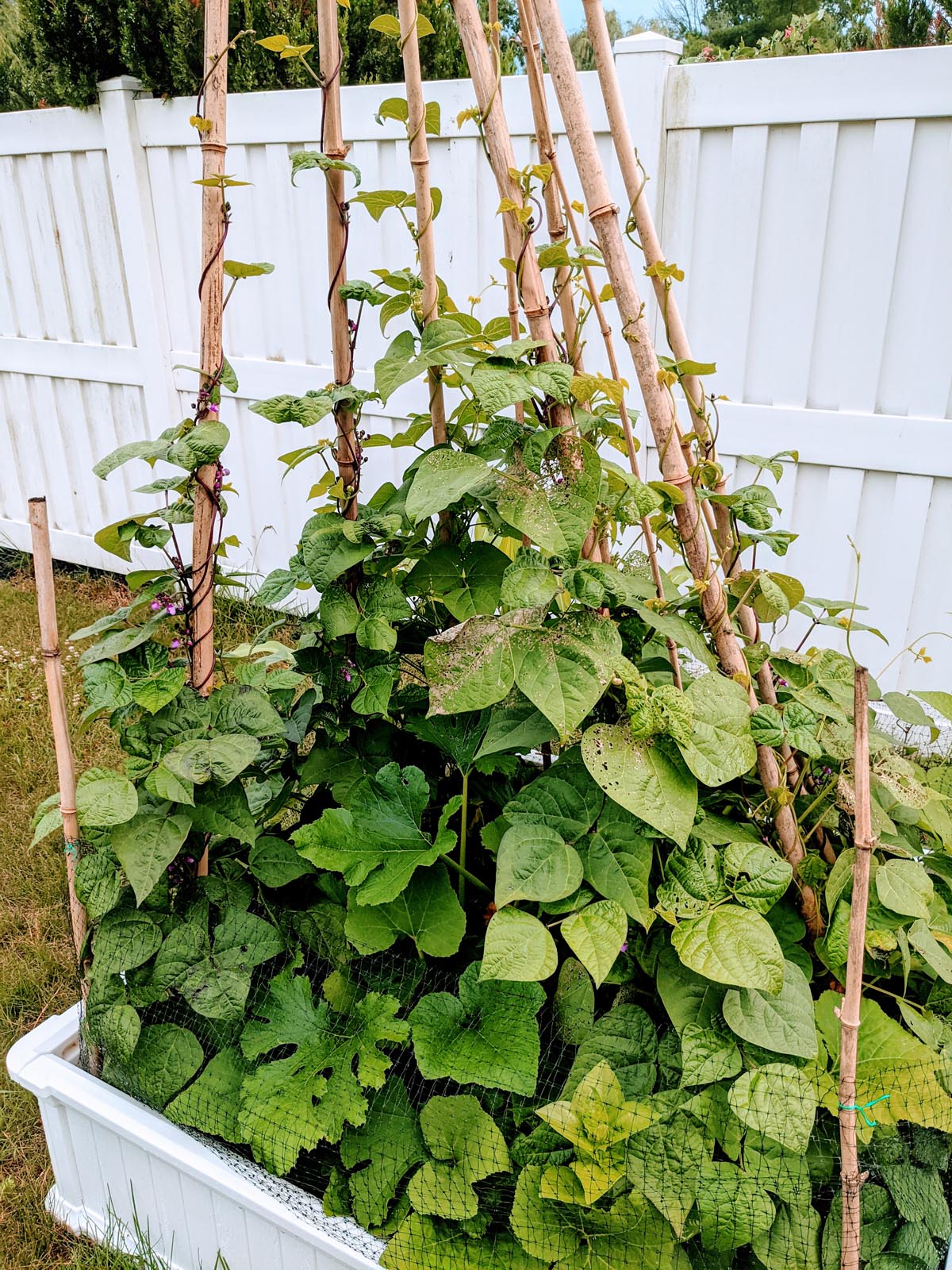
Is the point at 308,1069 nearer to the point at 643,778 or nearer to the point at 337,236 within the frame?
the point at 643,778

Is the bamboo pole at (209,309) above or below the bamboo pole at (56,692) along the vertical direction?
above

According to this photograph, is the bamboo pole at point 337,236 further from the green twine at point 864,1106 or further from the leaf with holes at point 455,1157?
the green twine at point 864,1106

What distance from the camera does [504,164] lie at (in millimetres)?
1181

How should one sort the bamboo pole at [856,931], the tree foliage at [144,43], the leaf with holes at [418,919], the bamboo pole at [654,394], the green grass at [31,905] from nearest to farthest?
the bamboo pole at [856,931], the bamboo pole at [654,394], the leaf with holes at [418,919], the green grass at [31,905], the tree foliage at [144,43]

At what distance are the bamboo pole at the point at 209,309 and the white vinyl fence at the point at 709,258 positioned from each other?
0.83 m

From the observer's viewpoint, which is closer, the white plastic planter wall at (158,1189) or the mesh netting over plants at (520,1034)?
the mesh netting over plants at (520,1034)

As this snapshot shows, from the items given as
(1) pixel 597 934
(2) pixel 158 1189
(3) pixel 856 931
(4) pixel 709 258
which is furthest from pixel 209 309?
(4) pixel 709 258

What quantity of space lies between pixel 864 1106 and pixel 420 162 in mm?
1222

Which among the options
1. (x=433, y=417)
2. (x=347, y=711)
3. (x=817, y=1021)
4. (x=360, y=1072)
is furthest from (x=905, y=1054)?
(x=433, y=417)

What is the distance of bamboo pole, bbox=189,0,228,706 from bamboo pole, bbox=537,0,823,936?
1.37 ft

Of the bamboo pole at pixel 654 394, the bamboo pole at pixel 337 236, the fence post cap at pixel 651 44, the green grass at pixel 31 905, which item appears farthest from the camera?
the fence post cap at pixel 651 44

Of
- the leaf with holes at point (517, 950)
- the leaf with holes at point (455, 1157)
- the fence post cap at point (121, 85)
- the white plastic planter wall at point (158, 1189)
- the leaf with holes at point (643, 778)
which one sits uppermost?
the fence post cap at point (121, 85)

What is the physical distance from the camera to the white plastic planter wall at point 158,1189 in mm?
1268

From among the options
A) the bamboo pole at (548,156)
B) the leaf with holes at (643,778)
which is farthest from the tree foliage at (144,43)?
the leaf with holes at (643,778)
